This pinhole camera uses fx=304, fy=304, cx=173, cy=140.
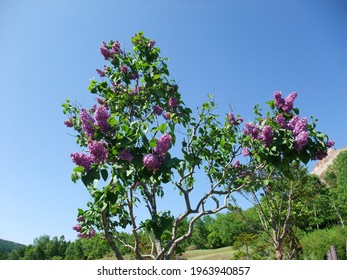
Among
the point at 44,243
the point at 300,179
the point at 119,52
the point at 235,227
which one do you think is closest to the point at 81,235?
the point at 119,52

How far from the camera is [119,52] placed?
15.2ft

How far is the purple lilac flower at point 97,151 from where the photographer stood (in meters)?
2.34

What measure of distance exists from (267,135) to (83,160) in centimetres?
176

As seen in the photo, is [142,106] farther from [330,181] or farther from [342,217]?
[330,181]

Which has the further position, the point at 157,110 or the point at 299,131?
the point at 157,110

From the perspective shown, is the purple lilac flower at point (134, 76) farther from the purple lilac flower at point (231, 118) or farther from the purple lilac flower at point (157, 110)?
the purple lilac flower at point (231, 118)

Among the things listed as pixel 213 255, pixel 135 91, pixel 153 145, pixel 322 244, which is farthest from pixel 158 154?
pixel 213 255

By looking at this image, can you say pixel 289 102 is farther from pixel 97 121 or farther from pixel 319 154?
pixel 97 121

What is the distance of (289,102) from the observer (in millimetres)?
3332

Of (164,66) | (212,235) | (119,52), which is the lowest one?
(212,235)

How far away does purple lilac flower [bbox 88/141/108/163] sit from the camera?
2342mm

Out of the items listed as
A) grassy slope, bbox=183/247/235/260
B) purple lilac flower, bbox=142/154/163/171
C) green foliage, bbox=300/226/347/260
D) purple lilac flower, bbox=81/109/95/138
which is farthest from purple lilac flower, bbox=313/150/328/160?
grassy slope, bbox=183/247/235/260

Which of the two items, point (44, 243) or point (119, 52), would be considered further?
point (44, 243)
